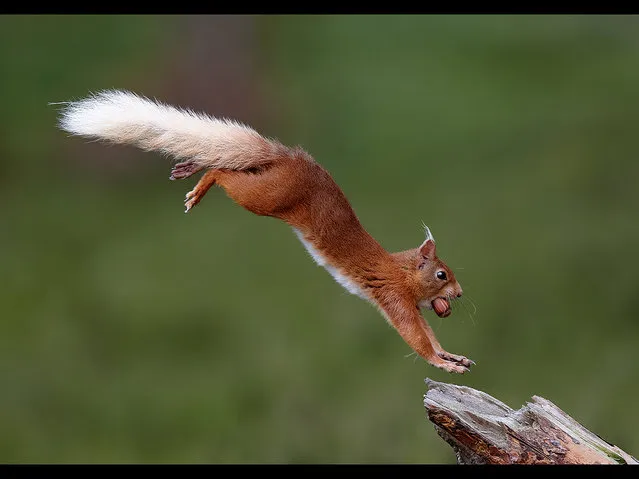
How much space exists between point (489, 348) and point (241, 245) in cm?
447

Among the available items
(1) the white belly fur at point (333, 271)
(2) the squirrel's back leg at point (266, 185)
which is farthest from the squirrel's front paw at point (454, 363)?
(2) the squirrel's back leg at point (266, 185)

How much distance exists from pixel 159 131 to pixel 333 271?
1.13 meters

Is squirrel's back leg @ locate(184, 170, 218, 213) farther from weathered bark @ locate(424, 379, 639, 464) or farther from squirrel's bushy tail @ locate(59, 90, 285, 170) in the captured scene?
weathered bark @ locate(424, 379, 639, 464)

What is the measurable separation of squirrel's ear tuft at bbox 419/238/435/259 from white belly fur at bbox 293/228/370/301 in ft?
1.30

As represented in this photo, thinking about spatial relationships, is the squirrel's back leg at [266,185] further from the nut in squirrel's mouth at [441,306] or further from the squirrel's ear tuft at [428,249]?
the nut in squirrel's mouth at [441,306]

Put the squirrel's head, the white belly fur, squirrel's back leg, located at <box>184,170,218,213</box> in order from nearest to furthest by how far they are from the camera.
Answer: squirrel's back leg, located at <box>184,170,218,213</box> < the white belly fur < the squirrel's head

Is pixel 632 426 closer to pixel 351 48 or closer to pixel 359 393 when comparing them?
pixel 359 393

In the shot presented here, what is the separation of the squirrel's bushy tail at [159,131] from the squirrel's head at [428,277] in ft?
3.38

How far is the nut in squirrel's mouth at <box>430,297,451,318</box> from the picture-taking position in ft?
18.6

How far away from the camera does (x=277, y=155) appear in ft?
16.8

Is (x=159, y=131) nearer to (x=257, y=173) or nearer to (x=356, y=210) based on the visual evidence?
(x=257, y=173)

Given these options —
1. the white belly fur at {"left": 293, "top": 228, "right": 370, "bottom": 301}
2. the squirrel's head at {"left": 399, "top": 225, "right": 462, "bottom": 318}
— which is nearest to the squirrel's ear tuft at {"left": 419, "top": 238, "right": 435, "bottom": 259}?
the squirrel's head at {"left": 399, "top": 225, "right": 462, "bottom": 318}

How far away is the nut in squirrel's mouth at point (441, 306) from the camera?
568cm

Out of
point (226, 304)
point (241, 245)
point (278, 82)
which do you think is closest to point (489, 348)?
point (226, 304)
